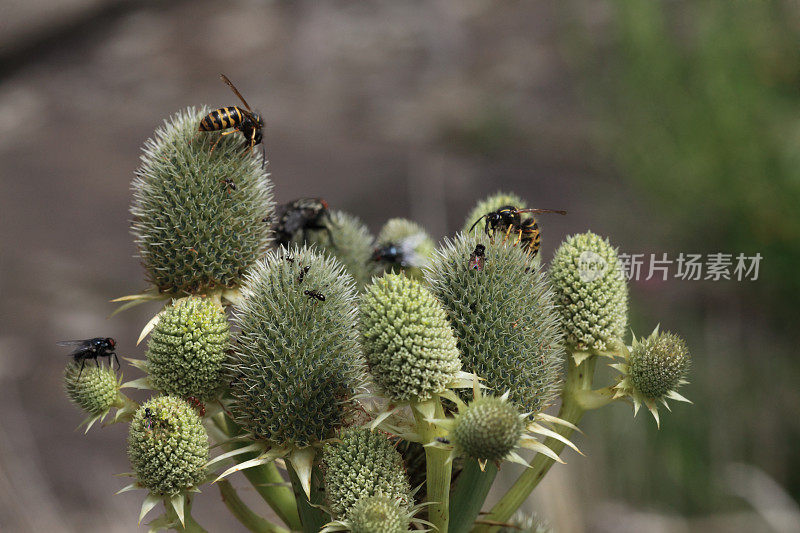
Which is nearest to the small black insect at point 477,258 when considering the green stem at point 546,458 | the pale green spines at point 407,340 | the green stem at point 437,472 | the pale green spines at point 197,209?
the pale green spines at point 407,340

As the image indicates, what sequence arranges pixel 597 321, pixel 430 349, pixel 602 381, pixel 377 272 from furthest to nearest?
pixel 602 381 < pixel 377 272 < pixel 597 321 < pixel 430 349

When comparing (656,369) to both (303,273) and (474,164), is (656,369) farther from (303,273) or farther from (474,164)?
(474,164)

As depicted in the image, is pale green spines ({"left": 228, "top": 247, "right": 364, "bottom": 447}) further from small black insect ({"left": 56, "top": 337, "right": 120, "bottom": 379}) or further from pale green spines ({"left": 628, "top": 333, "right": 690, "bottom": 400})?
pale green spines ({"left": 628, "top": 333, "right": 690, "bottom": 400})

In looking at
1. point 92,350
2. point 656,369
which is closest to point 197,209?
point 92,350

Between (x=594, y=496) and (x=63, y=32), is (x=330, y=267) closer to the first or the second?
(x=594, y=496)

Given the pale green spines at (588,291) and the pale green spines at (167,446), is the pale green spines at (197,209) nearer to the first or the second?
the pale green spines at (167,446)

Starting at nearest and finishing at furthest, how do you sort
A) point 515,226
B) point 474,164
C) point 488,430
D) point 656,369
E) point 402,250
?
point 488,430
point 656,369
point 515,226
point 402,250
point 474,164

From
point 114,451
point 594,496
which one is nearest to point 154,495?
point 594,496
